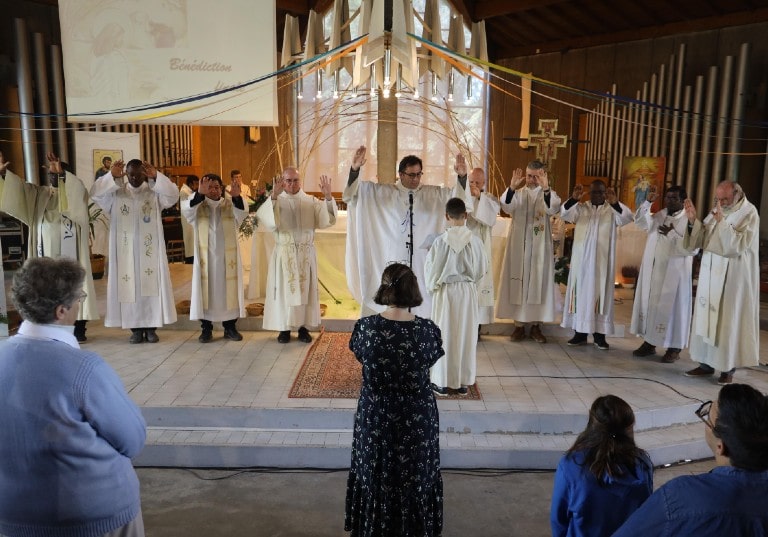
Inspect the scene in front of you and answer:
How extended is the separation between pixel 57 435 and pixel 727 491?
1936 millimetres

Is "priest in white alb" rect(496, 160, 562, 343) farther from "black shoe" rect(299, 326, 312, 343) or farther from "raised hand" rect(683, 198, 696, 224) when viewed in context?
"black shoe" rect(299, 326, 312, 343)

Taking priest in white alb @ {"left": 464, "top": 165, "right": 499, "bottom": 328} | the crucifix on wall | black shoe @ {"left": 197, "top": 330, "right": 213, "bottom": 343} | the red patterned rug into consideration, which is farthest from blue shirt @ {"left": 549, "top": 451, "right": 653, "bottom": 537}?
the crucifix on wall

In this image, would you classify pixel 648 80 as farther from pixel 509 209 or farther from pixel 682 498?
pixel 682 498

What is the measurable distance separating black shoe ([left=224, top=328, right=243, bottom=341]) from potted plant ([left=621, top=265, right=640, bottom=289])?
638 cm

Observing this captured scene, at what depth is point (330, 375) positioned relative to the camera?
5.72 meters

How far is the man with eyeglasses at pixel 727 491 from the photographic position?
153cm

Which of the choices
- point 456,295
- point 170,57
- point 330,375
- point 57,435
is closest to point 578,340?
point 456,295

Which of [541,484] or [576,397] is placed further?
[576,397]

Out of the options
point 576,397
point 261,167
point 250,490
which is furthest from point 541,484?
point 261,167

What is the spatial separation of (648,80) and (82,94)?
359 inches

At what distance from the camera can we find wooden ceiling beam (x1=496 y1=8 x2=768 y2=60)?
32.9 ft

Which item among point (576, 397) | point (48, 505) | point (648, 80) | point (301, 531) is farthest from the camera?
point (648, 80)

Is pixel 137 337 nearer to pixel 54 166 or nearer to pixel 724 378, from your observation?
pixel 54 166

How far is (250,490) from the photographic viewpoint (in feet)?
14.0
